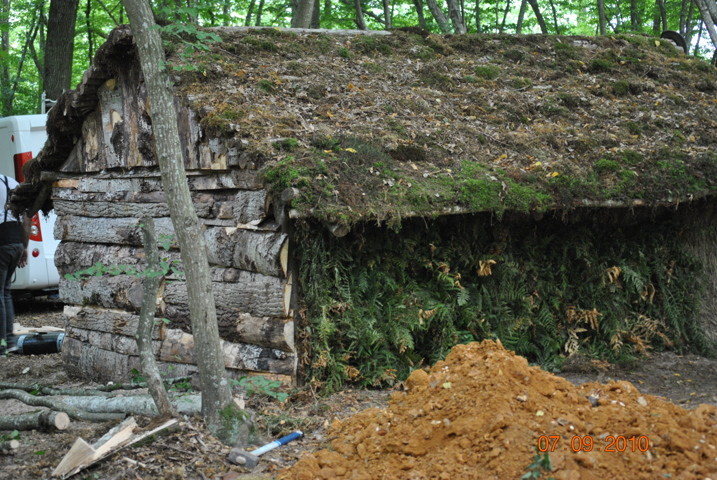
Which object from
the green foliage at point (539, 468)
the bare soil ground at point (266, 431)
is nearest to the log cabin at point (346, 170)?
the bare soil ground at point (266, 431)

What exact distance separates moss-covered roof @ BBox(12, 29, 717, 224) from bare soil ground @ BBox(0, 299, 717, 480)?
167 centimetres

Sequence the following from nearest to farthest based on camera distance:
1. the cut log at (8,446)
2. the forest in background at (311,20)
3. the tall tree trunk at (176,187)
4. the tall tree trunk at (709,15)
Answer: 1. the tall tree trunk at (176,187)
2. the cut log at (8,446)
3. the tall tree trunk at (709,15)
4. the forest in background at (311,20)

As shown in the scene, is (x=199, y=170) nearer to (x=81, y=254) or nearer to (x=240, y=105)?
(x=240, y=105)

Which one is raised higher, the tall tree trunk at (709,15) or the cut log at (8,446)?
the tall tree trunk at (709,15)

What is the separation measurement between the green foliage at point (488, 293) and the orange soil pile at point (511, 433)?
62.2 inches

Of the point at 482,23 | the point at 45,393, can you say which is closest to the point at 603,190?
the point at 45,393

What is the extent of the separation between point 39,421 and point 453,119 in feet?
17.7

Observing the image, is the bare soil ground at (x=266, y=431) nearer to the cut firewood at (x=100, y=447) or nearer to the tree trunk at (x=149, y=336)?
the cut firewood at (x=100, y=447)

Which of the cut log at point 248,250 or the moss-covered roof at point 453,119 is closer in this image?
the cut log at point 248,250

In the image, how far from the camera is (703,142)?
26.6 ft

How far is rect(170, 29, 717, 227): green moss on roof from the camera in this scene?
6.13m

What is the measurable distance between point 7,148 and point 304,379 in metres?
9.58

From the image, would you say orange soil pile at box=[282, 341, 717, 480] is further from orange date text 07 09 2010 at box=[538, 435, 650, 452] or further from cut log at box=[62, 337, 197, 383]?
cut log at box=[62, 337, 197, 383]

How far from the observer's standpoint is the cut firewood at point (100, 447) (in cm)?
409
